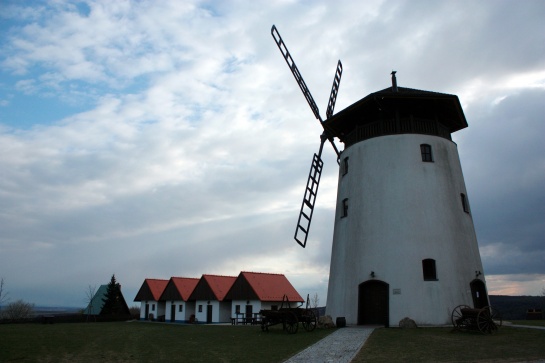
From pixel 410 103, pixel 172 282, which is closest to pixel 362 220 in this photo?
pixel 410 103

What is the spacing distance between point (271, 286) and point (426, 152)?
23577 millimetres

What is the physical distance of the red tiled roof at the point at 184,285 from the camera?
45.2m

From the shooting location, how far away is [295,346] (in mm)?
13953

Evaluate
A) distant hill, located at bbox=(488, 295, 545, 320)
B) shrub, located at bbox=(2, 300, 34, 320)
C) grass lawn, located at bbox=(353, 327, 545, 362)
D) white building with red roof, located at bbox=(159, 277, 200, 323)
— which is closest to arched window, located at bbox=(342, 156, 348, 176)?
grass lawn, located at bbox=(353, 327, 545, 362)

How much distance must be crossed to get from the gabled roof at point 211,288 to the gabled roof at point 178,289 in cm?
221

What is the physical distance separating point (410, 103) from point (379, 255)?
752cm

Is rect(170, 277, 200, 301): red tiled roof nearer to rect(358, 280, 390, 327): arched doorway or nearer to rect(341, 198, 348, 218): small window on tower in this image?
rect(341, 198, 348, 218): small window on tower

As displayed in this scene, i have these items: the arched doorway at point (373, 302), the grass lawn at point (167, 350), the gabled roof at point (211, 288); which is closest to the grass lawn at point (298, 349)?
the grass lawn at point (167, 350)

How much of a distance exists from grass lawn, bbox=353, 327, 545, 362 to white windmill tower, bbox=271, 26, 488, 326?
2.47 meters

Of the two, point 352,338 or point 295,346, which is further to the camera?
point 352,338

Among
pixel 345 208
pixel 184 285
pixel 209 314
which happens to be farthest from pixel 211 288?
pixel 345 208

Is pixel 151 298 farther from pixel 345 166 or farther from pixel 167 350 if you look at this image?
pixel 167 350

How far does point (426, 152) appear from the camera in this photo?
2098cm

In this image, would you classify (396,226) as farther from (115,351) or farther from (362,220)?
(115,351)
